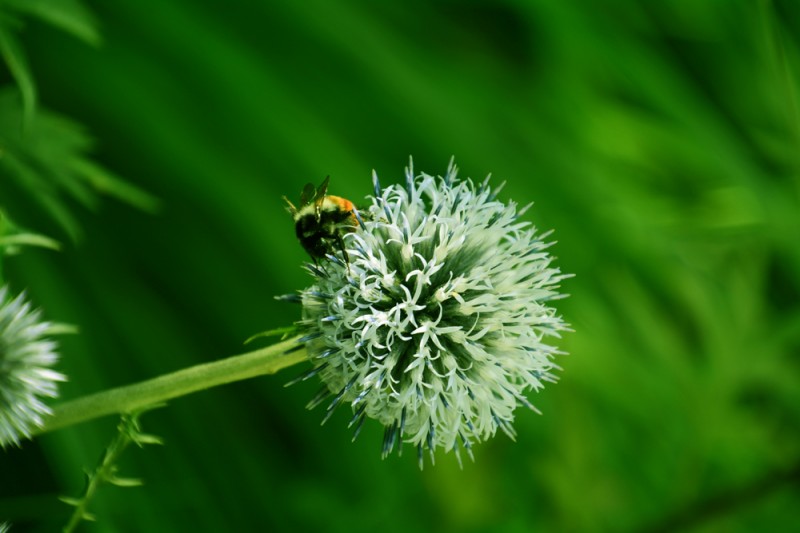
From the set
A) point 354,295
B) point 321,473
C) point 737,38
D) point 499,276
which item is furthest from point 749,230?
point 354,295

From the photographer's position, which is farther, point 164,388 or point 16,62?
point 16,62

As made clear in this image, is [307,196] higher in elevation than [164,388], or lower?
higher

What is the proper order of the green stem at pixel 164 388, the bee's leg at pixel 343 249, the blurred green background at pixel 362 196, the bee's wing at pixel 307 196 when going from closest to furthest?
the green stem at pixel 164 388 < the bee's leg at pixel 343 249 < the bee's wing at pixel 307 196 < the blurred green background at pixel 362 196

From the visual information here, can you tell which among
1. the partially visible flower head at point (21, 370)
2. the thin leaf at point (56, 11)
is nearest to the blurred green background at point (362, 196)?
the thin leaf at point (56, 11)

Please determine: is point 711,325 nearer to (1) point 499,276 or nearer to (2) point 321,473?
(2) point 321,473

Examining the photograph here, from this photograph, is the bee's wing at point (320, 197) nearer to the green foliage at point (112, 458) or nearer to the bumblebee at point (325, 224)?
the bumblebee at point (325, 224)

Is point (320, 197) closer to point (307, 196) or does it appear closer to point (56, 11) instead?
point (307, 196)

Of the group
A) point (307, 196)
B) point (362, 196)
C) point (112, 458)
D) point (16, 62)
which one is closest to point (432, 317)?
point (307, 196)
